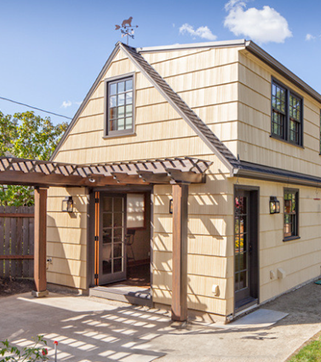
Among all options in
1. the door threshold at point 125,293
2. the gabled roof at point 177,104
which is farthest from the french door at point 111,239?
the gabled roof at point 177,104

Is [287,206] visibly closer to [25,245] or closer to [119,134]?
[119,134]

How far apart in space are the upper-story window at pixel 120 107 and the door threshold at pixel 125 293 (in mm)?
3007

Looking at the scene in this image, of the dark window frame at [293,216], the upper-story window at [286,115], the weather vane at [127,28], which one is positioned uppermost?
the weather vane at [127,28]

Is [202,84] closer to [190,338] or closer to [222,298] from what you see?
[222,298]

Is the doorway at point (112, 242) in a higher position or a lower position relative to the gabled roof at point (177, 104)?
lower

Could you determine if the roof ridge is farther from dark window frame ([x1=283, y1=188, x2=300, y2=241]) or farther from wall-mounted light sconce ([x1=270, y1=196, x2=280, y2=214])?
dark window frame ([x1=283, y1=188, x2=300, y2=241])

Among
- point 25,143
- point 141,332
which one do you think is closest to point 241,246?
point 141,332

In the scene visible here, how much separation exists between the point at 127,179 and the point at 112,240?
90.2 inches

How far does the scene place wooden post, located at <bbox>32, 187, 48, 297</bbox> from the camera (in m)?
6.93

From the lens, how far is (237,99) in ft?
18.6

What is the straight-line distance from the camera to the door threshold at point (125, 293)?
20.6 ft

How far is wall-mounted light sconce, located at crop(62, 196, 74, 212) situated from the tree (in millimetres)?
2992

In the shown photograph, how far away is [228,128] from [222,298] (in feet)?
8.68

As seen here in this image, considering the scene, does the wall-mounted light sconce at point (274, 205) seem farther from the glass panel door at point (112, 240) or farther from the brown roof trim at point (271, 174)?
the glass panel door at point (112, 240)
